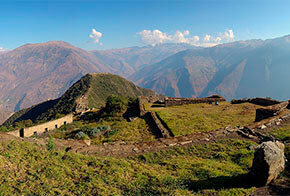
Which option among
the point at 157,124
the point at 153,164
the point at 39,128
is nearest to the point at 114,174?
the point at 153,164

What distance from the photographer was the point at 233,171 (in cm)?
684

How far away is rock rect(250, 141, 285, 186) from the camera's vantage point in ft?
17.3

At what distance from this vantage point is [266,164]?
Answer: 5238mm

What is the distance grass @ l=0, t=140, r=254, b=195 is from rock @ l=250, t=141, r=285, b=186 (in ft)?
1.60

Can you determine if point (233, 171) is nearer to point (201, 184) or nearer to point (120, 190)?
point (201, 184)

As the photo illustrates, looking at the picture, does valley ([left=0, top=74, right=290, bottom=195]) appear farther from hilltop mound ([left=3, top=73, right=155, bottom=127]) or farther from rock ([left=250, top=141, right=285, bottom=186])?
hilltop mound ([left=3, top=73, right=155, bottom=127])

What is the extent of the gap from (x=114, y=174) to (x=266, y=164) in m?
5.01

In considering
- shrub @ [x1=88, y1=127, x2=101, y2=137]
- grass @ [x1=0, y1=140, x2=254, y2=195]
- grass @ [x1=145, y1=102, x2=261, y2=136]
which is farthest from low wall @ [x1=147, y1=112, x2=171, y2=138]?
shrub @ [x1=88, y1=127, x2=101, y2=137]

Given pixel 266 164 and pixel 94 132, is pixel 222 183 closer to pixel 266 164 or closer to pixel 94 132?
pixel 266 164

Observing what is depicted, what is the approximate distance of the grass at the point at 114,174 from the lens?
509 centimetres

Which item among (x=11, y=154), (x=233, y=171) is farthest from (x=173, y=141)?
(x=11, y=154)

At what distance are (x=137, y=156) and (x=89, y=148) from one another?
2844mm

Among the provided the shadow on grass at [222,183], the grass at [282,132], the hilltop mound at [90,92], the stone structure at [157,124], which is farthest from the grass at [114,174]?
the hilltop mound at [90,92]

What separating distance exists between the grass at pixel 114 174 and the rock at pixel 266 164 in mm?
487
